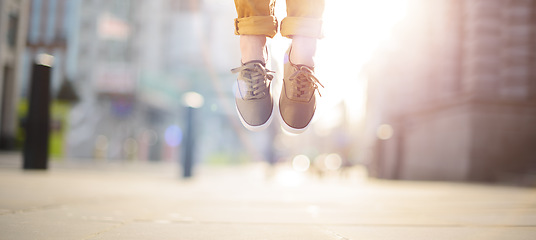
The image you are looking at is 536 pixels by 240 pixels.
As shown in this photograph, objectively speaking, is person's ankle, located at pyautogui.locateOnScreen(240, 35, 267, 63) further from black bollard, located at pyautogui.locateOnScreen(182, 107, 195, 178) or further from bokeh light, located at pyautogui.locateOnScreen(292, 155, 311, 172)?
bokeh light, located at pyautogui.locateOnScreen(292, 155, 311, 172)

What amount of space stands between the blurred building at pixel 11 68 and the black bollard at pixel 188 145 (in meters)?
12.9

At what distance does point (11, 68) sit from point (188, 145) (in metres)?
14.3

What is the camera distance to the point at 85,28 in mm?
31234

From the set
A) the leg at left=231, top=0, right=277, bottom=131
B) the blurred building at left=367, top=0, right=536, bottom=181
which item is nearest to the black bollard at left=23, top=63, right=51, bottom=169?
the leg at left=231, top=0, right=277, bottom=131

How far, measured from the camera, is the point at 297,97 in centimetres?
258

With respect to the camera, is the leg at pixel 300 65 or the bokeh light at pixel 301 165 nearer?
the leg at pixel 300 65

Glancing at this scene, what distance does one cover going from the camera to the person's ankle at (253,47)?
2.47 meters

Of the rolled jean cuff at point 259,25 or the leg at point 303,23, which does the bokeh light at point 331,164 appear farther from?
the rolled jean cuff at point 259,25

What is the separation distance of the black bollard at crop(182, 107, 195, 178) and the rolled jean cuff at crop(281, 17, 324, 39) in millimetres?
5739

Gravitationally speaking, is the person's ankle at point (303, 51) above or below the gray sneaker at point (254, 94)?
above

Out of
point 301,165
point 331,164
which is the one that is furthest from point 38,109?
point 301,165

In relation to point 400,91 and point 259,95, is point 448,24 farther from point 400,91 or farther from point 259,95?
point 259,95

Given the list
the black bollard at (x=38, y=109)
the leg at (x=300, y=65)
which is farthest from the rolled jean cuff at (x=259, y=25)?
the black bollard at (x=38, y=109)

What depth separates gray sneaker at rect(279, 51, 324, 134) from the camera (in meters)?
2.55
